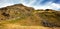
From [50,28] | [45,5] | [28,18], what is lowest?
[50,28]

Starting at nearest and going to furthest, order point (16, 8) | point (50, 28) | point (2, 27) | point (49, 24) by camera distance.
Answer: point (2, 27) → point (50, 28) → point (49, 24) → point (16, 8)

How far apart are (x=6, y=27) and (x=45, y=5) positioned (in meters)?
7.73

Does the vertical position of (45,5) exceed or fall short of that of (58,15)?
it exceeds it

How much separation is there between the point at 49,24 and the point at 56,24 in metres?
0.94

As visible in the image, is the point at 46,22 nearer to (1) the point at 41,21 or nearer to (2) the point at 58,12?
(1) the point at 41,21

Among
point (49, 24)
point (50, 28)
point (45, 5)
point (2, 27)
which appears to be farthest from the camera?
point (45, 5)

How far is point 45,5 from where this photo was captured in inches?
866

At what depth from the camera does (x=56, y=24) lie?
19875 millimetres

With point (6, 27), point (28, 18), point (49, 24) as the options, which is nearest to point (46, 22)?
point (49, 24)

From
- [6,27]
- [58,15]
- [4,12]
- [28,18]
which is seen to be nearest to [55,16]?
[58,15]

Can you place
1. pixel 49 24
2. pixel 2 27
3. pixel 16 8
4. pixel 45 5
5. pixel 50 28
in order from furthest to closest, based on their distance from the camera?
pixel 16 8
pixel 45 5
pixel 49 24
pixel 50 28
pixel 2 27

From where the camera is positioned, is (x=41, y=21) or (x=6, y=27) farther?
(x=41, y=21)

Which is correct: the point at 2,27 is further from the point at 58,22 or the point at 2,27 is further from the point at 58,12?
the point at 58,12

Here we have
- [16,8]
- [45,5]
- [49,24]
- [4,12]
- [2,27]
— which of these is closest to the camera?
[2,27]
